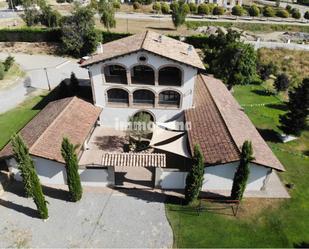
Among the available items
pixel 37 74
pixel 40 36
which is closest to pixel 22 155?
pixel 37 74

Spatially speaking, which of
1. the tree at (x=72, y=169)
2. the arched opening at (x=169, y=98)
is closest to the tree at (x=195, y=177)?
the tree at (x=72, y=169)

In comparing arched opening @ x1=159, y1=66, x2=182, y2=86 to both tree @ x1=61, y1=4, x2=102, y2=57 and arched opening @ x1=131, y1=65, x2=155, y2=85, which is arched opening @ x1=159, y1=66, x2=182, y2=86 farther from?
tree @ x1=61, y1=4, x2=102, y2=57

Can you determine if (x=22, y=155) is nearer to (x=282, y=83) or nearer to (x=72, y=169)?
(x=72, y=169)

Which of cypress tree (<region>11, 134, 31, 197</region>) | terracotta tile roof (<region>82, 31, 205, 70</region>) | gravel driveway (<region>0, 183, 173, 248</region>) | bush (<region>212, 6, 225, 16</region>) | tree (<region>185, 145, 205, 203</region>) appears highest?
terracotta tile roof (<region>82, 31, 205, 70</region>)

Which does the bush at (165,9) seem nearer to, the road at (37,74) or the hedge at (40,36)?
the hedge at (40,36)

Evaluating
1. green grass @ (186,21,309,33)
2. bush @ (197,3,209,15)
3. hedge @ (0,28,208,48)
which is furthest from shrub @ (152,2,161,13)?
hedge @ (0,28,208,48)

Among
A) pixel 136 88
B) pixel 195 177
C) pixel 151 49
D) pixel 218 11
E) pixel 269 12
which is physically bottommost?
pixel 195 177

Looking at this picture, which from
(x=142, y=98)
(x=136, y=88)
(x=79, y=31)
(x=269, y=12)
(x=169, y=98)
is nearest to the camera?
(x=136, y=88)
